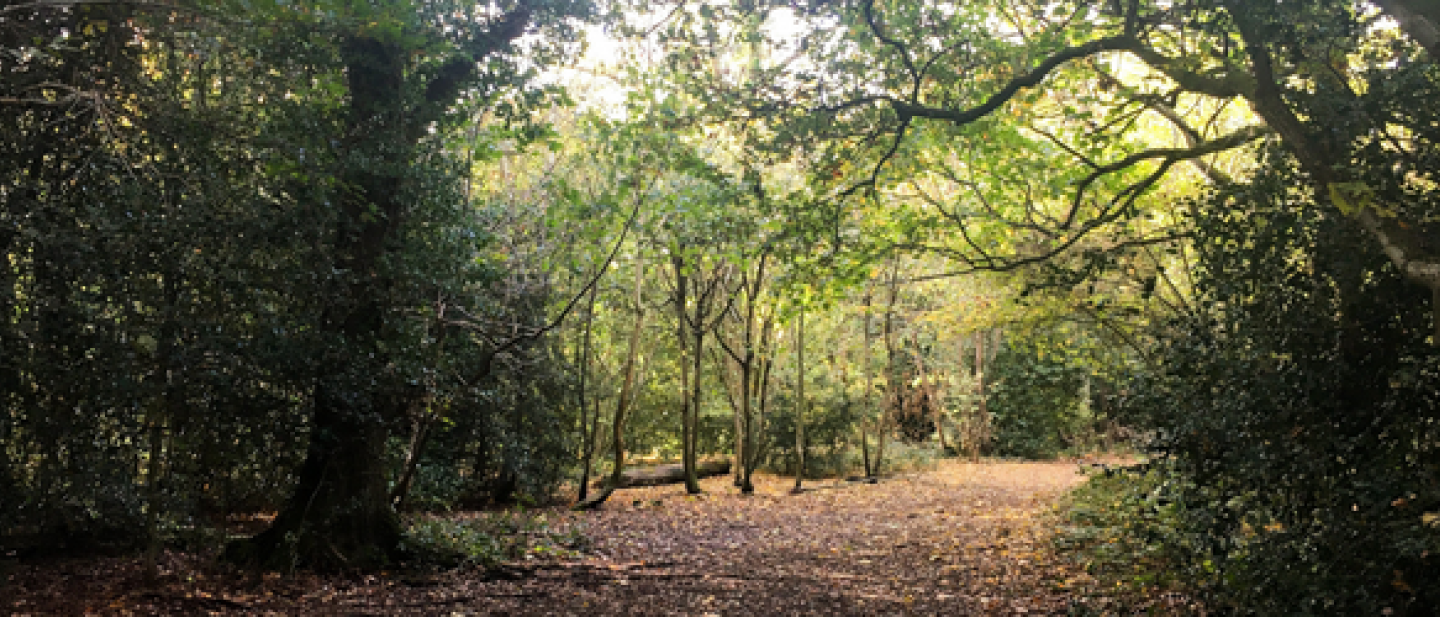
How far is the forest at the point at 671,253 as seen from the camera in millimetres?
3869

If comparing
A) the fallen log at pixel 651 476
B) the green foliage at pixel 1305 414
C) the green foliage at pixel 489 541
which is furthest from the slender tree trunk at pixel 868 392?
the green foliage at pixel 1305 414

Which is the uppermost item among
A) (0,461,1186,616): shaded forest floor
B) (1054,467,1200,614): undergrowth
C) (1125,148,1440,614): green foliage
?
(1125,148,1440,614): green foliage

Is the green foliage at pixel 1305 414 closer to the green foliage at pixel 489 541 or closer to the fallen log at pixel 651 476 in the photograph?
the green foliage at pixel 489 541

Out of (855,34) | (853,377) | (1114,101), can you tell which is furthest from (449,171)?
(853,377)

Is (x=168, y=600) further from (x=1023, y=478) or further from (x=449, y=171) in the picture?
(x=1023, y=478)

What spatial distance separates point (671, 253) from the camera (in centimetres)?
1127

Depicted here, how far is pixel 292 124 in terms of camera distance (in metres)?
6.14

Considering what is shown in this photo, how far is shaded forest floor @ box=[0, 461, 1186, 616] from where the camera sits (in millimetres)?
5922

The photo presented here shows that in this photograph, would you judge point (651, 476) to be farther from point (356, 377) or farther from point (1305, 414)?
point (1305, 414)

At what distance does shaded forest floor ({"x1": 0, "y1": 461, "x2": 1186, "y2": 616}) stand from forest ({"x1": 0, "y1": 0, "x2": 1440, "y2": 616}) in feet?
0.21

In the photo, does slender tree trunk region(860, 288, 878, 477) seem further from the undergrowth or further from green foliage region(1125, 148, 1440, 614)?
green foliage region(1125, 148, 1440, 614)

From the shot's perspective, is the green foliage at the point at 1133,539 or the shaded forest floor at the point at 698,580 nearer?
the green foliage at the point at 1133,539

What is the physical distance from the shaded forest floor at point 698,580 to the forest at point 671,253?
6cm

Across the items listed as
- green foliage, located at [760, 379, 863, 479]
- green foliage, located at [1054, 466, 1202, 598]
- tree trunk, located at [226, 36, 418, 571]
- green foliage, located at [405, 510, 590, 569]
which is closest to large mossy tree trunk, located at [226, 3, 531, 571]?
tree trunk, located at [226, 36, 418, 571]
